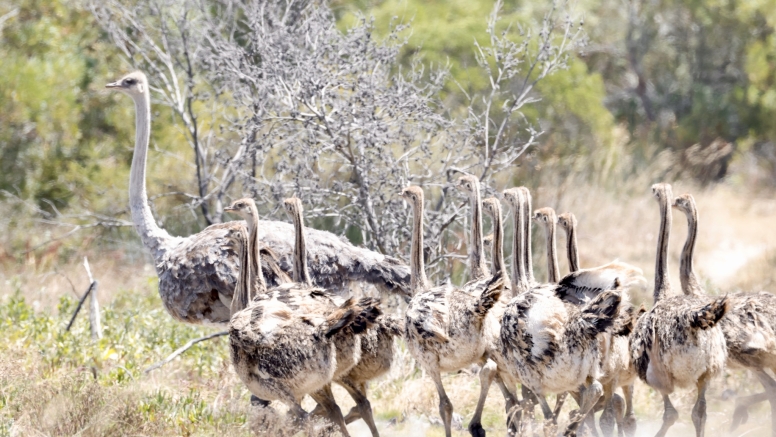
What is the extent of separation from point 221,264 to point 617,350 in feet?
9.15

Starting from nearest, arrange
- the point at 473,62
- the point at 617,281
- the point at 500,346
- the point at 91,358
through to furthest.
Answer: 1. the point at 617,281
2. the point at 500,346
3. the point at 91,358
4. the point at 473,62

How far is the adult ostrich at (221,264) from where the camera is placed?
726 centimetres

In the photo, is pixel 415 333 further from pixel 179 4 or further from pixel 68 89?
pixel 68 89

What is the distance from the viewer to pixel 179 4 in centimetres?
1138

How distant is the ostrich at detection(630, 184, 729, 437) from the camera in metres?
5.81

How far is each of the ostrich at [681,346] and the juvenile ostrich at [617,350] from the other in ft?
0.45

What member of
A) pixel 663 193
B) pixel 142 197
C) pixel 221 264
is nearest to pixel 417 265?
pixel 221 264

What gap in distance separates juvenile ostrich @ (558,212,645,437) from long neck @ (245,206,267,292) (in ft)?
6.48

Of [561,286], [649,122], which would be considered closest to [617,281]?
[561,286]

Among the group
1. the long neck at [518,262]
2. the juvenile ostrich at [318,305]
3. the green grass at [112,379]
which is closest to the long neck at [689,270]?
the long neck at [518,262]

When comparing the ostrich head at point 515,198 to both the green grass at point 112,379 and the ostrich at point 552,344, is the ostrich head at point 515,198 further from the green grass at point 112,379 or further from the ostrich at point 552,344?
the green grass at point 112,379

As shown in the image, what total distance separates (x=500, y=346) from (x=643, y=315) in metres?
0.94

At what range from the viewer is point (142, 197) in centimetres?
820

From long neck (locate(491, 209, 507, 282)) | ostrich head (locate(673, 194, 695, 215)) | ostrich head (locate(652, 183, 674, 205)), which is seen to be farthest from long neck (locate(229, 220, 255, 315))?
ostrich head (locate(673, 194, 695, 215))
